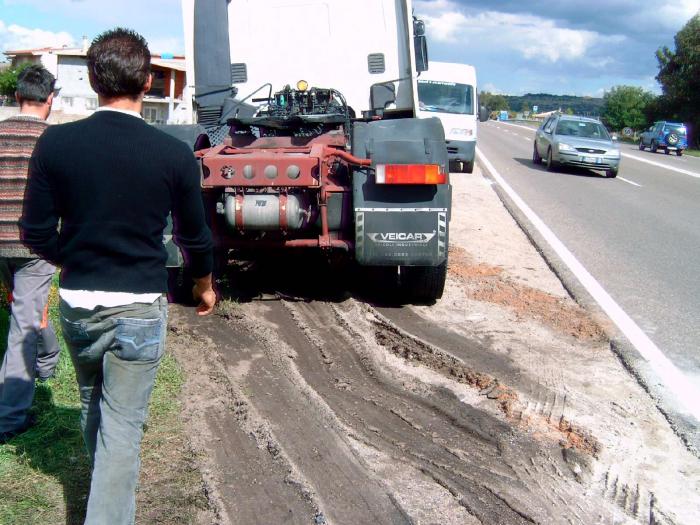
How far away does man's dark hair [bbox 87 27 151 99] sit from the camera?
2.55 metres

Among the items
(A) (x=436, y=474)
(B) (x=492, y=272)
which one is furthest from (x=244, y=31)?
(A) (x=436, y=474)

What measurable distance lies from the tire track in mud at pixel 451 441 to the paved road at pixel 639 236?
78.2 inches

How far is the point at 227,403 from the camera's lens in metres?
4.29

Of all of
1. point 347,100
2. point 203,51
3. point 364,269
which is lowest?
point 364,269

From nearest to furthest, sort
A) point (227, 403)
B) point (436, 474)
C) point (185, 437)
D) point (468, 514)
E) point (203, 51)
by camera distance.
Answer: point (468, 514) < point (436, 474) < point (185, 437) < point (227, 403) < point (203, 51)

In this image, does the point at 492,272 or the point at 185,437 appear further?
A: the point at 492,272

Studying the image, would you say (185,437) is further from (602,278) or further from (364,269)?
(602,278)

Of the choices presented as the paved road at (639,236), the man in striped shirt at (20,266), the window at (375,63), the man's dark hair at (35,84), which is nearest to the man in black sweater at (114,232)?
the man in striped shirt at (20,266)

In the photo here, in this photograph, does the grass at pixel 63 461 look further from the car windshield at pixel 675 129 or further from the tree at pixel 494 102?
the tree at pixel 494 102

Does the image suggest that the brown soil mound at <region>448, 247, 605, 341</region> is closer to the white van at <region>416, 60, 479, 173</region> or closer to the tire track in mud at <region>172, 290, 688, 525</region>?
the tire track in mud at <region>172, 290, 688, 525</region>

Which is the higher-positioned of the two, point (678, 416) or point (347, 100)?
point (347, 100)

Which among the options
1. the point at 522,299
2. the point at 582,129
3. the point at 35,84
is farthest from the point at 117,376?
the point at 582,129

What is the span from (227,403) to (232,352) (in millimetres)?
893

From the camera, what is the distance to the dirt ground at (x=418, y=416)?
11.0 feet
